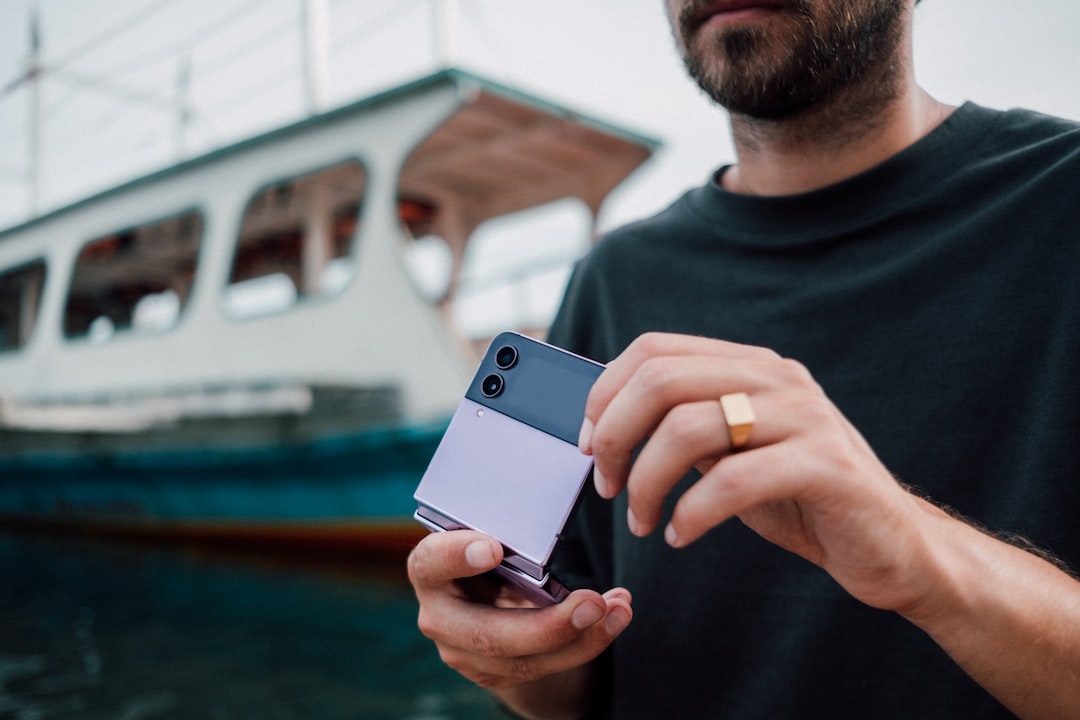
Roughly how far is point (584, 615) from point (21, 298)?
9487mm

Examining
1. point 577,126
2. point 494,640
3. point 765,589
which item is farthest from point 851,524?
point 577,126

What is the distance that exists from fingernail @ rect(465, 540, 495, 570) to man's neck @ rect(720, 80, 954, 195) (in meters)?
0.62

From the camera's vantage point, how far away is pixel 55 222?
6.69 meters

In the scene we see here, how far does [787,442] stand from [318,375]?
15.3ft

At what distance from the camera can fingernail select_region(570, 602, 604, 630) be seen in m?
0.62

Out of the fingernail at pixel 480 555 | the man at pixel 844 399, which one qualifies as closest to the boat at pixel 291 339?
the man at pixel 844 399

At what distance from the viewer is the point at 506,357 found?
77 centimetres

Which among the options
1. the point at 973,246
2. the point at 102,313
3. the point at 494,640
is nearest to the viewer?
the point at 494,640

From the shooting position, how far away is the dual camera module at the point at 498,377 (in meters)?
0.76

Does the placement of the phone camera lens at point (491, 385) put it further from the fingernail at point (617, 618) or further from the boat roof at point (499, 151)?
the boat roof at point (499, 151)

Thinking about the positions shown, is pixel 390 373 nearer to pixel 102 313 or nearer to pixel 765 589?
pixel 765 589

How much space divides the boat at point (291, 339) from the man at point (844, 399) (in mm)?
3153

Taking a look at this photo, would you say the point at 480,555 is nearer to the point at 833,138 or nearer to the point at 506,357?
the point at 506,357

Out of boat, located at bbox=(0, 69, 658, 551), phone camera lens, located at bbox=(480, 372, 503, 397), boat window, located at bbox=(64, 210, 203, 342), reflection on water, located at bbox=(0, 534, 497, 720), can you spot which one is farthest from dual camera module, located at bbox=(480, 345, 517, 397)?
boat window, located at bbox=(64, 210, 203, 342)
